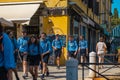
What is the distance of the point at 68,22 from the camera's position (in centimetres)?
2473

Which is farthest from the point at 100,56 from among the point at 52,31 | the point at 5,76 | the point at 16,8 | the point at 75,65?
the point at 5,76

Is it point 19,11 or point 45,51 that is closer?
point 45,51

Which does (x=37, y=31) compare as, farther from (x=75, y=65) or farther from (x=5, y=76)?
(x=5, y=76)

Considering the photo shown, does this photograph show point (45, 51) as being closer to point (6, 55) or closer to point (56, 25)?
point (56, 25)

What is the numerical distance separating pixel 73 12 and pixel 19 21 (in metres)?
5.11

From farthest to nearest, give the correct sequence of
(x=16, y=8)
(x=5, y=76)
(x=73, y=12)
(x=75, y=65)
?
(x=73, y=12) < (x=16, y=8) < (x=75, y=65) < (x=5, y=76)

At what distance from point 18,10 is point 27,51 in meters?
9.64

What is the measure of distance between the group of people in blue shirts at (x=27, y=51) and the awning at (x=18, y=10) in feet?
10.00

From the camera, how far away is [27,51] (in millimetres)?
13859

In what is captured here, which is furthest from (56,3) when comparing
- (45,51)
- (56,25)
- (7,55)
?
(7,55)

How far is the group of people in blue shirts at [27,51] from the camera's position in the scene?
22.2 feet

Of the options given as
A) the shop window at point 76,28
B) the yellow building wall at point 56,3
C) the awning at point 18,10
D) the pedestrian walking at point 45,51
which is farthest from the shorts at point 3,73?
the shop window at point 76,28

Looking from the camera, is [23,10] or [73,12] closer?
[23,10]

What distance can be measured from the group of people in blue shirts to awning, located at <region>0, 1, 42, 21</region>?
305 cm
